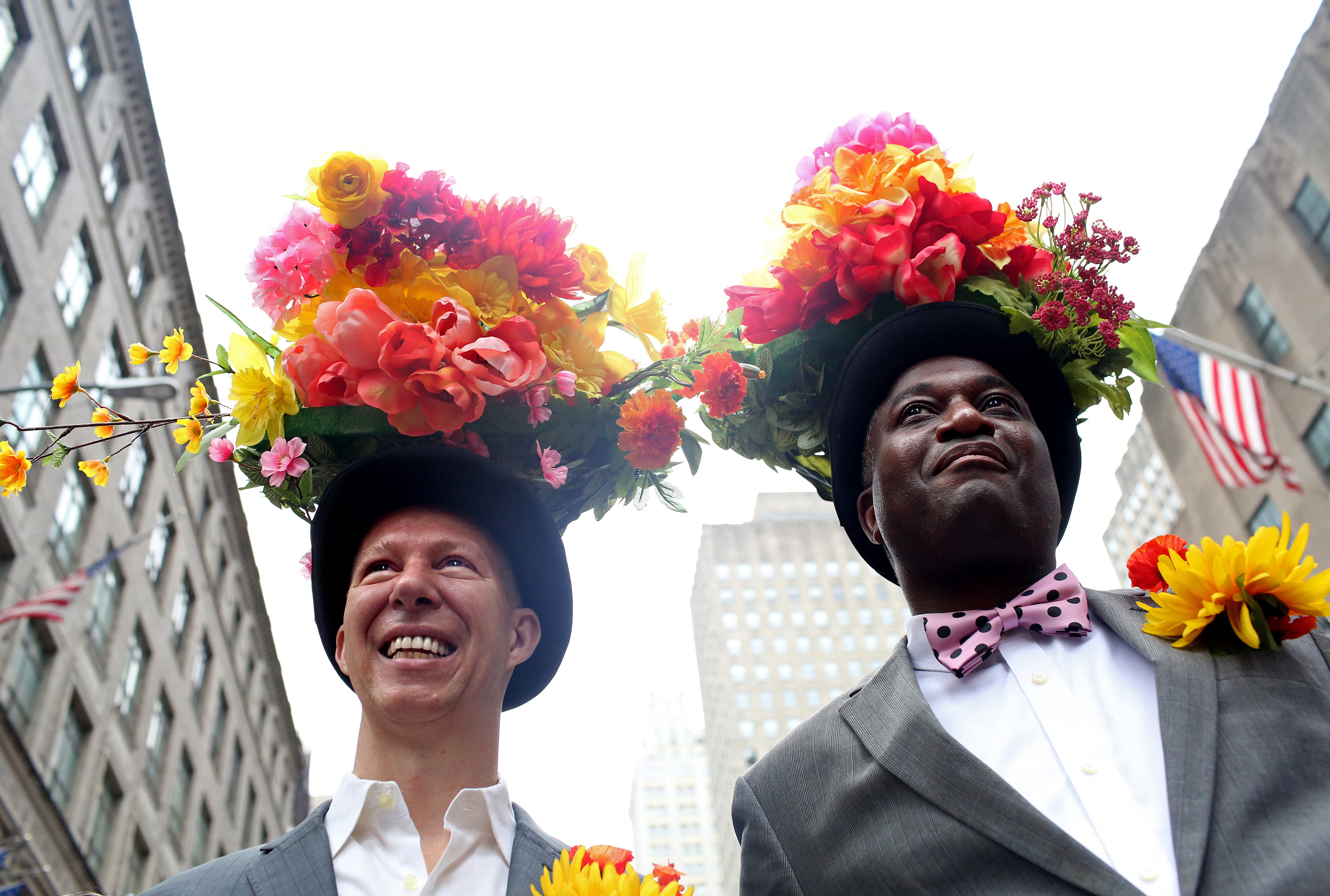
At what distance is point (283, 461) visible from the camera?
3.85 metres

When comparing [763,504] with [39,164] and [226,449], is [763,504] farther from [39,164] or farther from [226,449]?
[226,449]

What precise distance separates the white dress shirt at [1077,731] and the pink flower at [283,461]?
235 centimetres

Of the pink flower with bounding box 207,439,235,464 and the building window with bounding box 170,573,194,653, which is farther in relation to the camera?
the building window with bounding box 170,573,194,653

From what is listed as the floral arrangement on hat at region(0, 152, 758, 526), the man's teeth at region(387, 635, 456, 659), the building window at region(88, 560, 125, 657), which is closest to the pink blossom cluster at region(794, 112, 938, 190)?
the floral arrangement on hat at region(0, 152, 758, 526)

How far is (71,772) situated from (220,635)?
1260 centimetres

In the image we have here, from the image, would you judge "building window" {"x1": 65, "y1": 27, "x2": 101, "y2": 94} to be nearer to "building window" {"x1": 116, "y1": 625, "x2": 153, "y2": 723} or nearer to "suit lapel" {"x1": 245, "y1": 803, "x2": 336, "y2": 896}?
"building window" {"x1": 116, "y1": 625, "x2": 153, "y2": 723}

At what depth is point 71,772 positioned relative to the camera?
2158 centimetres

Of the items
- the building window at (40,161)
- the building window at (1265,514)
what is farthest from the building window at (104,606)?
the building window at (1265,514)

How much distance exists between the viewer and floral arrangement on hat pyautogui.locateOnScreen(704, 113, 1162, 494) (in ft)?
12.8

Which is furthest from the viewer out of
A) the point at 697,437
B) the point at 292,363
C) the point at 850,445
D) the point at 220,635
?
the point at 220,635

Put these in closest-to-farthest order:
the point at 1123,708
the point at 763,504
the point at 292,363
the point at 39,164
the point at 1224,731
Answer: the point at 1224,731 → the point at 1123,708 → the point at 292,363 → the point at 39,164 → the point at 763,504

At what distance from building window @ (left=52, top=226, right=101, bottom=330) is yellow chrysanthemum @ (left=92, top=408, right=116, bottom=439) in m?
20.6

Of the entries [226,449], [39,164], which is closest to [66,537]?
[39,164]

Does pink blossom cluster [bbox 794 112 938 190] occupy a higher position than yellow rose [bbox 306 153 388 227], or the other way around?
yellow rose [bbox 306 153 388 227]
